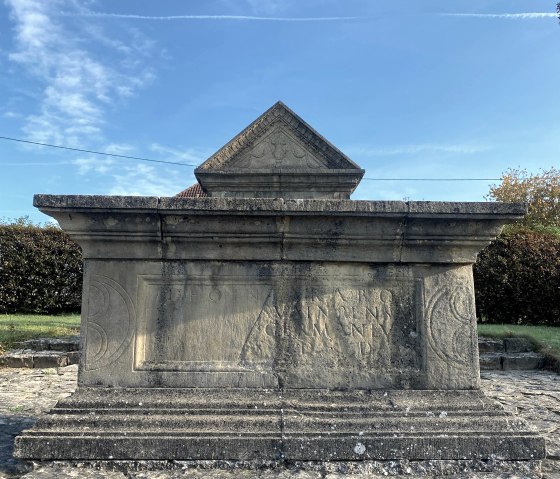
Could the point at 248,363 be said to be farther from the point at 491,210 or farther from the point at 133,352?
the point at 491,210

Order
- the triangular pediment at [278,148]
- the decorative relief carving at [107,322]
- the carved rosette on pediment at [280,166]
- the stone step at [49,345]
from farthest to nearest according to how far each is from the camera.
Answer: the stone step at [49,345], the triangular pediment at [278,148], the carved rosette on pediment at [280,166], the decorative relief carving at [107,322]

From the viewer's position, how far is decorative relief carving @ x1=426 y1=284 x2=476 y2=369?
9.04 ft

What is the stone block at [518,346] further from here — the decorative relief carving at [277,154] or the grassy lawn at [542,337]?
the decorative relief carving at [277,154]

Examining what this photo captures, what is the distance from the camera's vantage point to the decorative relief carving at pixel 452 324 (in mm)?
2754

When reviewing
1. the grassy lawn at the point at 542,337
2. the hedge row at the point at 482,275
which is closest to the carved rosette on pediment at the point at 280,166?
the grassy lawn at the point at 542,337

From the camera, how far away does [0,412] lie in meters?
3.82

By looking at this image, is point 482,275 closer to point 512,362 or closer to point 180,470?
point 512,362

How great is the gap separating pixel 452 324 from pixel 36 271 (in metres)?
11.9

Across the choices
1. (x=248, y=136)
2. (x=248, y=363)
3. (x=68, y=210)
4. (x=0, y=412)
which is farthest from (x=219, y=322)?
(x=248, y=136)

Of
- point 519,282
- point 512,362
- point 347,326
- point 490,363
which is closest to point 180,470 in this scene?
point 347,326

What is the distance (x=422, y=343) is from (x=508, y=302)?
9.94 m

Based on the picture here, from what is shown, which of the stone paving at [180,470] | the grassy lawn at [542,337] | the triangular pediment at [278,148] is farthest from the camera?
the grassy lawn at [542,337]

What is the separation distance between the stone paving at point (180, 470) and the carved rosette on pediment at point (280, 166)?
3225 millimetres

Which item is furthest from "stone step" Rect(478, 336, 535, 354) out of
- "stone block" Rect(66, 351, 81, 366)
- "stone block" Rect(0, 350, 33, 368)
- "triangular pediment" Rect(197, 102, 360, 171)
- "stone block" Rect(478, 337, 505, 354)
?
"stone block" Rect(0, 350, 33, 368)
